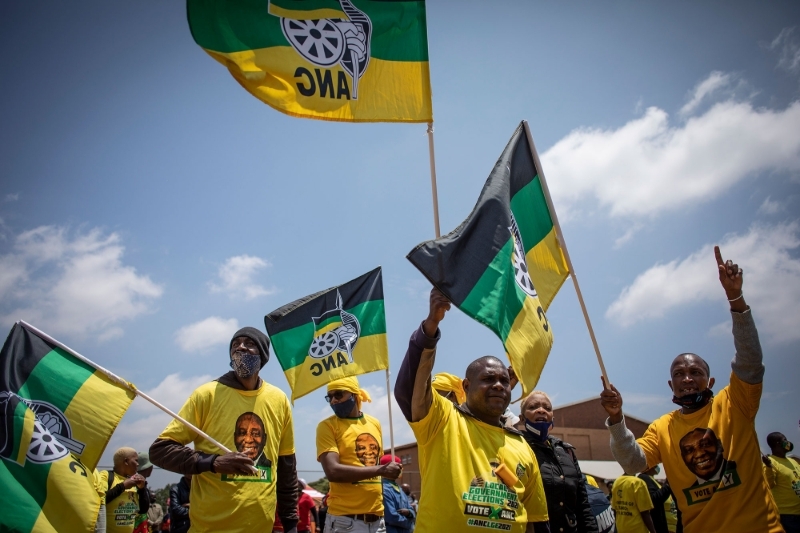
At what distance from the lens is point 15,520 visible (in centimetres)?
432

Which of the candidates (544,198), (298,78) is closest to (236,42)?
(298,78)

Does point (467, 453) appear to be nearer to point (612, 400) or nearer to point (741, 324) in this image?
point (612, 400)

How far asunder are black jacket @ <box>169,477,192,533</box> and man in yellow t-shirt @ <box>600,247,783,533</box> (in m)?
6.29

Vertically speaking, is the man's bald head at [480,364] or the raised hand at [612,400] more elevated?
the man's bald head at [480,364]

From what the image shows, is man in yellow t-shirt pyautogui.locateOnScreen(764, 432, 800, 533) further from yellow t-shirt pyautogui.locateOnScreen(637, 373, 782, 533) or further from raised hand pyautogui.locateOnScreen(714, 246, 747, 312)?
raised hand pyautogui.locateOnScreen(714, 246, 747, 312)

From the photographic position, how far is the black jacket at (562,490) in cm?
467

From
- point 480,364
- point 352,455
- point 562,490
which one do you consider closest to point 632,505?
point 562,490

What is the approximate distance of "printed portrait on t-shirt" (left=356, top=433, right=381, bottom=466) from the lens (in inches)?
261

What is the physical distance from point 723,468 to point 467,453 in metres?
2.02

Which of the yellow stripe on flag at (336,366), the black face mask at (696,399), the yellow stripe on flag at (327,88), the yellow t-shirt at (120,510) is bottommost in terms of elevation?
the yellow t-shirt at (120,510)

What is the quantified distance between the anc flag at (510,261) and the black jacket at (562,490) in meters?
1.25

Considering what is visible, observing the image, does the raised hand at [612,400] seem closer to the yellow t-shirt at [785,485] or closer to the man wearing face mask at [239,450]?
the man wearing face mask at [239,450]

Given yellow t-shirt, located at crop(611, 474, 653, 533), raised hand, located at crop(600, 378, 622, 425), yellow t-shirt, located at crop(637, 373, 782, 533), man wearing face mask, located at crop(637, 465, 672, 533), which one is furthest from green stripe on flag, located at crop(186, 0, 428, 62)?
man wearing face mask, located at crop(637, 465, 672, 533)

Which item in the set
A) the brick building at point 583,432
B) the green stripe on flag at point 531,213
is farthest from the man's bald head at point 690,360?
the brick building at point 583,432
